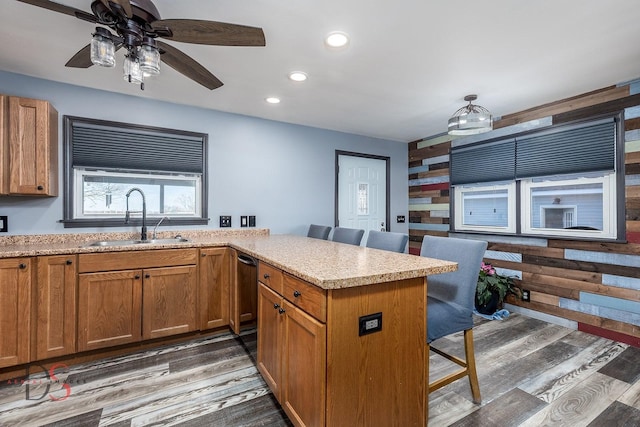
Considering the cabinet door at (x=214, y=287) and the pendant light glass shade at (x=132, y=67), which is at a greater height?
the pendant light glass shade at (x=132, y=67)

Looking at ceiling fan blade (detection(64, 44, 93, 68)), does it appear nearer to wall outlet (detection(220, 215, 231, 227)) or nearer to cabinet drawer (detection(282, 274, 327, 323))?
cabinet drawer (detection(282, 274, 327, 323))

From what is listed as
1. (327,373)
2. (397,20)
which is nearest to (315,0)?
(397,20)

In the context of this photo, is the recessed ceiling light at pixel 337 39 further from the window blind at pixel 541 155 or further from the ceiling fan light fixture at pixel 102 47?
the window blind at pixel 541 155

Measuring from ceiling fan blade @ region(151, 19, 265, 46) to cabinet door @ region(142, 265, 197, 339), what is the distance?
1769 mm

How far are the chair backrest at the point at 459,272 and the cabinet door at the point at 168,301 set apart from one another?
6.41 ft

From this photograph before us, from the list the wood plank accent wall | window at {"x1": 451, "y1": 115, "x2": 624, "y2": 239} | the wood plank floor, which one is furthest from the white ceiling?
the wood plank floor

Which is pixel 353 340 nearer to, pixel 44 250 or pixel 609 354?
pixel 44 250

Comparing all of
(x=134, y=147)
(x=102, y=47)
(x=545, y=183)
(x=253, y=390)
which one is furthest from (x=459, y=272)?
(x=134, y=147)

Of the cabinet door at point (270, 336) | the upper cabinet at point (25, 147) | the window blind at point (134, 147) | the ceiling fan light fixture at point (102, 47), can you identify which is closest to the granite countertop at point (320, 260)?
the cabinet door at point (270, 336)

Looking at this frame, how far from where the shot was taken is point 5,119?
2.25 meters

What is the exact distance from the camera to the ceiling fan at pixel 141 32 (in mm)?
1354

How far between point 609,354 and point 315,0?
3.35 metres

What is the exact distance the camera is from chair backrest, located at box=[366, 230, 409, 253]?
2129 mm

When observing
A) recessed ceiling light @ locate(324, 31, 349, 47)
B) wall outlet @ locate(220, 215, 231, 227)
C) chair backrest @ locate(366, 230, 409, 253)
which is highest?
recessed ceiling light @ locate(324, 31, 349, 47)
